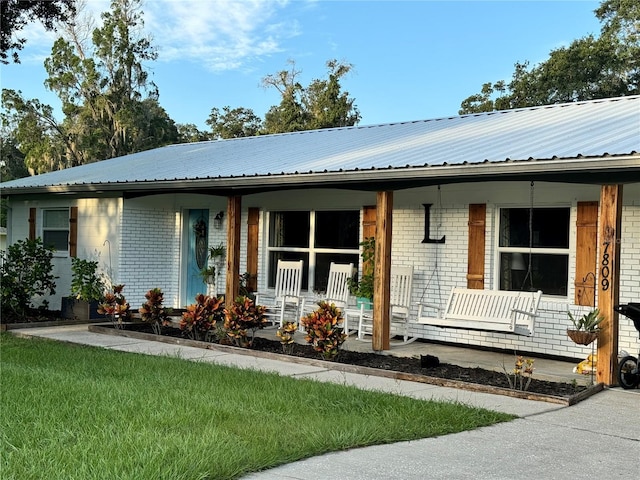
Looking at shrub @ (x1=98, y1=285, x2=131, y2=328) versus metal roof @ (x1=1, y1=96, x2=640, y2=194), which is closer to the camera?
metal roof @ (x1=1, y1=96, x2=640, y2=194)

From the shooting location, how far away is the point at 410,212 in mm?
11023

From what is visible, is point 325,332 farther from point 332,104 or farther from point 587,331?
point 332,104

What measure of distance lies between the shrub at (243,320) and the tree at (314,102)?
2317 centimetres

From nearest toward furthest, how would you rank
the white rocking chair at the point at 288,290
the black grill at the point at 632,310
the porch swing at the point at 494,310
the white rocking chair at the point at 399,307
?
the black grill at the point at 632,310
the porch swing at the point at 494,310
the white rocking chair at the point at 399,307
the white rocking chair at the point at 288,290

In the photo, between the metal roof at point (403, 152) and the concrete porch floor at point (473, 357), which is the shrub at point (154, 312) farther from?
the metal roof at point (403, 152)

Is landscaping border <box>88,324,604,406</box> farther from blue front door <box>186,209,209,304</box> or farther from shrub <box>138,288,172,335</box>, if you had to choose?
blue front door <box>186,209,209,304</box>

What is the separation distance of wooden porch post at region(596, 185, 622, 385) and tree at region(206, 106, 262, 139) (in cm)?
3408

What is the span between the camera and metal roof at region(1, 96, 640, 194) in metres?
7.50

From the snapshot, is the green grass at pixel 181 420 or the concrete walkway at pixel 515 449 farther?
the concrete walkway at pixel 515 449

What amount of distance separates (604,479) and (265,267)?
29.3 ft

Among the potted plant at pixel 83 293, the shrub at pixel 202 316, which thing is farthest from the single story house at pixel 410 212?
the shrub at pixel 202 316

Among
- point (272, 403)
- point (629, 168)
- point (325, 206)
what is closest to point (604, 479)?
point (272, 403)

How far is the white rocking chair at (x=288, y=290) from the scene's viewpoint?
1156cm

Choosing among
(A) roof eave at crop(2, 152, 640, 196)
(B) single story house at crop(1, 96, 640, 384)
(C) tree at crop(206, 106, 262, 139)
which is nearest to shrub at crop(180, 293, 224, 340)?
(B) single story house at crop(1, 96, 640, 384)
